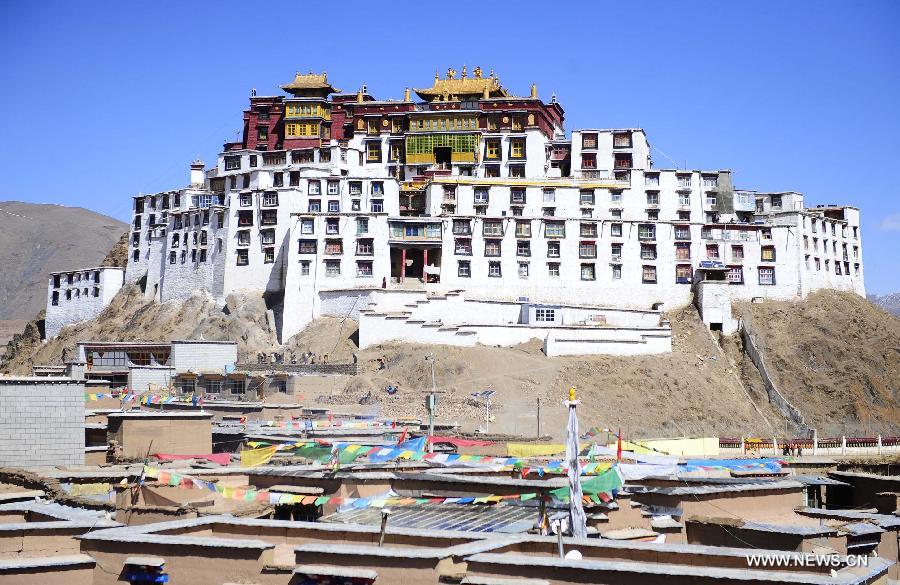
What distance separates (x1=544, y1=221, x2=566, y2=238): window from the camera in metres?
82.4

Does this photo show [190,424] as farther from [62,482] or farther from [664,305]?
[664,305]

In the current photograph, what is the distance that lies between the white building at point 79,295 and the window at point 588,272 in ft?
128

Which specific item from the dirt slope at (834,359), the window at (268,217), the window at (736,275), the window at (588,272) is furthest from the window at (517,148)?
the dirt slope at (834,359)

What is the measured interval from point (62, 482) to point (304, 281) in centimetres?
5332

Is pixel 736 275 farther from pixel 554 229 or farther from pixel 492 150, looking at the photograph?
Answer: pixel 492 150

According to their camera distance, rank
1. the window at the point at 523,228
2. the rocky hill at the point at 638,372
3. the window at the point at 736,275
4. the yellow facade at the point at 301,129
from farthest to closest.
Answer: the yellow facade at the point at 301,129 < the window at the point at 736,275 < the window at the point at 523,228 < the rocky hill at the point at 638,372

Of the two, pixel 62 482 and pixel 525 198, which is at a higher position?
pixel 525 198

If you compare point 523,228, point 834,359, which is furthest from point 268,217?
point 834,359

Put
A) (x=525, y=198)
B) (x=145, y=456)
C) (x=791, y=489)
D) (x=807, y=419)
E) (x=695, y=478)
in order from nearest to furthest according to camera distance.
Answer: (x=791, y=489) < (x=695, y=478) < (x=145, y=456) < (x=807, y=419) < (x=525, y=198)

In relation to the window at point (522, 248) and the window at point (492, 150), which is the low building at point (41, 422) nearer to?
the window at point (522, 248)

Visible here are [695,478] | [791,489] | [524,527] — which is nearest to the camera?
[524,527]

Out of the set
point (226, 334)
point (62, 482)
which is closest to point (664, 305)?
point (226, 334)

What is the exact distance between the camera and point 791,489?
949 inches

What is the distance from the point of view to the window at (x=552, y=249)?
8212 cm
